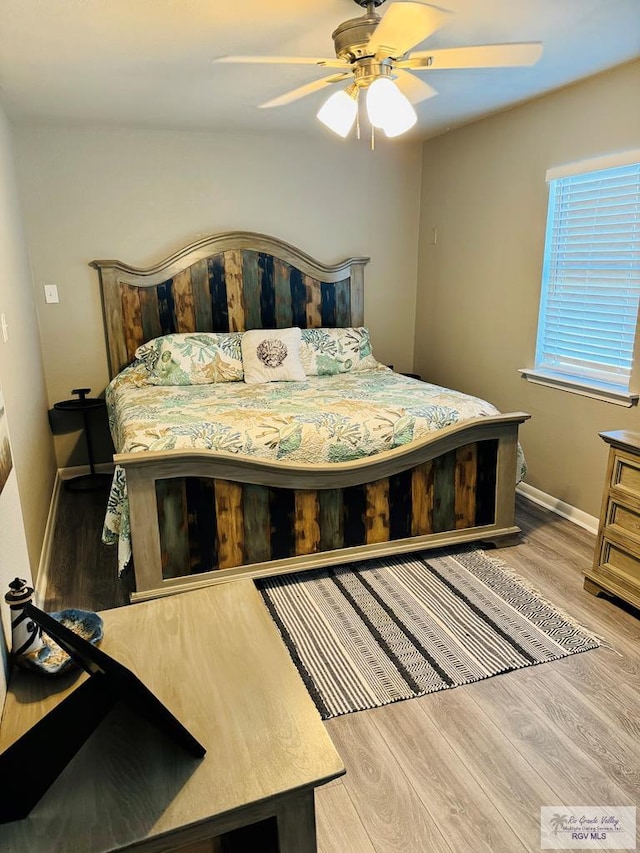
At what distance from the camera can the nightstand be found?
146 inches

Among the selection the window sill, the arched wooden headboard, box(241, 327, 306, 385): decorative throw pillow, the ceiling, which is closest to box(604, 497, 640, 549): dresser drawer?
the window sill

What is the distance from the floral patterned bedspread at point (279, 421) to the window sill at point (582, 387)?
0.54 metres

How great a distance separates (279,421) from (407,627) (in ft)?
3.38

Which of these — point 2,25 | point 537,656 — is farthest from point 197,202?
point 537,656

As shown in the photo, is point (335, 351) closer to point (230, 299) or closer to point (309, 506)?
point (230, 299)

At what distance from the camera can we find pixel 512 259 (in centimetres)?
354

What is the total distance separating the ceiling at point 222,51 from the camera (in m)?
2.03

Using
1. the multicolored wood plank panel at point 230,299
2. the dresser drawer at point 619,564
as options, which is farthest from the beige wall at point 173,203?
the dresser drawer at point 619,564

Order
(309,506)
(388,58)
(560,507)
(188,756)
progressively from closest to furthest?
1. (188,756)
2. (388,58)
3. (309,506)
4. (560,507)

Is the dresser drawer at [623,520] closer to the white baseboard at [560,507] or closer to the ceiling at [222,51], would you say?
the white baseboard at [560,507]

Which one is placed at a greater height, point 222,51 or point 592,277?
point 222,51

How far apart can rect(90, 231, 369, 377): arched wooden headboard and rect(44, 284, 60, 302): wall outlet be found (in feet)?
0.94

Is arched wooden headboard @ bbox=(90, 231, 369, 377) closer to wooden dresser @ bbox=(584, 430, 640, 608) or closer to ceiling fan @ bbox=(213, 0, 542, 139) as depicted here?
ceiling fan @ bbox=(213, 0, 542, 139)

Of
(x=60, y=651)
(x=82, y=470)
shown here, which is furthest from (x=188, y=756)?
(x=82, y=470)
